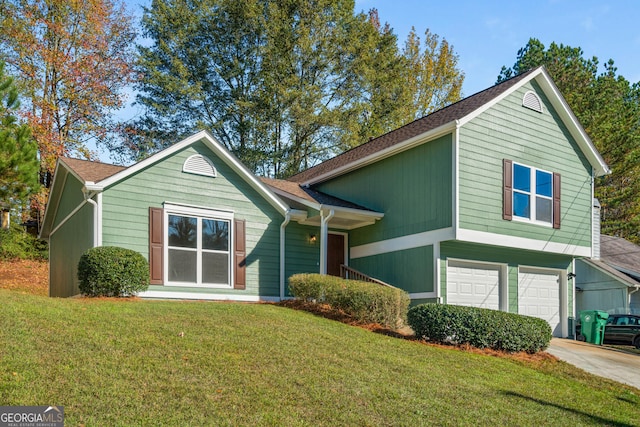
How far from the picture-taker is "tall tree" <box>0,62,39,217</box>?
16.0m

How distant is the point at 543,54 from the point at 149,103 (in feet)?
70.9

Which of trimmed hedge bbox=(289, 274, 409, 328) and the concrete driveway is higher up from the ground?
trimmed hedge bbox=(289, 274, 409, 328)

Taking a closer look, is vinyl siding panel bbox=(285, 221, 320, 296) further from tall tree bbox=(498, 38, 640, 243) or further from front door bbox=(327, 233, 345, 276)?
tall tree bbox=(498, 38, 640, 243)

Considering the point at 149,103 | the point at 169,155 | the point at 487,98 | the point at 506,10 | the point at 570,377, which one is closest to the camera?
the point at 570,377

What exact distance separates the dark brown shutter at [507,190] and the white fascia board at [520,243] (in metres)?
0.61

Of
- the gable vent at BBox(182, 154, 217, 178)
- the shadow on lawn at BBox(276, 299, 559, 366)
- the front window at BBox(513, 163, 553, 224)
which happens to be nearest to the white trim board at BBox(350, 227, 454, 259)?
the front window at BBox(513, 163, 553, 224)

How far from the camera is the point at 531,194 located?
54.3ft

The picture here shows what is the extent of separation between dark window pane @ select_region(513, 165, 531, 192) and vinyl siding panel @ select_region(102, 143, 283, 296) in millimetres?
6554

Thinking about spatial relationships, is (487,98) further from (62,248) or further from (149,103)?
(149,103)

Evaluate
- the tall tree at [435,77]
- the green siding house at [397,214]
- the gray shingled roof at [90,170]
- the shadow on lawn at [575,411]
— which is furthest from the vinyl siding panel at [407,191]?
the tall tree at [435,77]

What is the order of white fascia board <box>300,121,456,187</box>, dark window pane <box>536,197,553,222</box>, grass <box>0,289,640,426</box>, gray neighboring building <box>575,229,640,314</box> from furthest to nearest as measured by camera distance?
1. gray neighboring building <box>575,229,640,314</box>
2. dark window pane <box>536,197,553,222</box>
3. white fascia board <box>300,121,456,187</box>
4. grass <box>0,289,640,426</box>

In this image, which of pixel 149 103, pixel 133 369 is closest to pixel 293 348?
pixel 133 369

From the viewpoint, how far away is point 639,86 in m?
33.6

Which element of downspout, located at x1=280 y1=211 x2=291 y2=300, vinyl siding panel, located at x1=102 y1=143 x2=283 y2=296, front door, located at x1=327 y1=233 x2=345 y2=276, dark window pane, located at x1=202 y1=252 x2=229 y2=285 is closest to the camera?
vinyl siding panel, located at x1=102 y1=143 x2=283 y2=296
